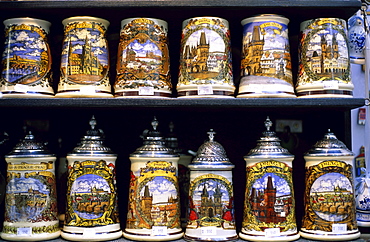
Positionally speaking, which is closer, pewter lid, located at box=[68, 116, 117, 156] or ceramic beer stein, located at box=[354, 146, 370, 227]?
pewter lid, located at box=[68, 116, 117, 156]

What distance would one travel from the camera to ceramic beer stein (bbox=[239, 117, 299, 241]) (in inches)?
66.9

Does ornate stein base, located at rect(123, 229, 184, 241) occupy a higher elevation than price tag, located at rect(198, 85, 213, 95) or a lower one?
lower

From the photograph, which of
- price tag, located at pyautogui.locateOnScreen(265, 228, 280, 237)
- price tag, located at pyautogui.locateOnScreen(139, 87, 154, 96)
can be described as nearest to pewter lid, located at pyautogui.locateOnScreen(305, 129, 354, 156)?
price tag, located at pyautogui.locateOnScreen(265, 228, 280, 237)

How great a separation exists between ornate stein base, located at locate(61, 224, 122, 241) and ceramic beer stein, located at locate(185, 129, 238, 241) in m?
0.29

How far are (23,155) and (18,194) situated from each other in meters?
0.15

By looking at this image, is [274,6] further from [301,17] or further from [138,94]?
[138,94]

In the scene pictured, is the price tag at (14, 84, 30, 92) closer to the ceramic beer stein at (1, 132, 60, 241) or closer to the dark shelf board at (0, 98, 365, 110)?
the dark shelf board at (0, 98, 365, 110)

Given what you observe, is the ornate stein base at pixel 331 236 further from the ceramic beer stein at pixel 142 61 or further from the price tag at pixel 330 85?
the ceramic beer stein at pixel 142 61

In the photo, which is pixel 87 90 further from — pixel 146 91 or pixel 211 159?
pixel 211 159

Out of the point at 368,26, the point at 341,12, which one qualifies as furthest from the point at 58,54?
the point at 368,26

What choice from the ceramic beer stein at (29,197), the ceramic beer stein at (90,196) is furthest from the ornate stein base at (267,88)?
the ceramic beer stein at (29,197)

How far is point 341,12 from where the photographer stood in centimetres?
188

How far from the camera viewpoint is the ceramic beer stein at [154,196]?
172cm

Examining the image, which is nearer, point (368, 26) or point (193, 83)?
point (193, 83)
